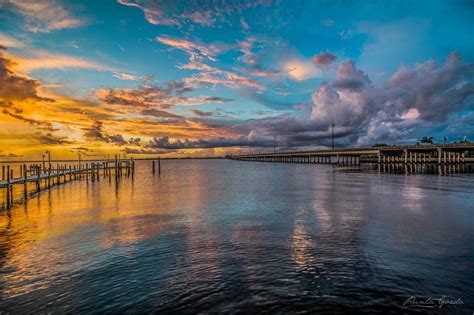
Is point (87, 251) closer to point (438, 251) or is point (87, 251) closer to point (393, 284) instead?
point (393, 284)

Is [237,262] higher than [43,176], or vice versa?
[43,176]

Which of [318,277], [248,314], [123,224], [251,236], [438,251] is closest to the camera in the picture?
[248,314]

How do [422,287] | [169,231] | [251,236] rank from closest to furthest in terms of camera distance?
[422,287]
[251,236]
[169,231]

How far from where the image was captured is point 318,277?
1088cm

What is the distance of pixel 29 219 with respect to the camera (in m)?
23.9

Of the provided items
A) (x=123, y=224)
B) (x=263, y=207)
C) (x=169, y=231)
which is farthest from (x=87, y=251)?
(x=263, y=207)

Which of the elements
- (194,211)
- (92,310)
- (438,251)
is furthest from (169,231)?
(438,251)

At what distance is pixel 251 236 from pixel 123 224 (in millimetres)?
10303

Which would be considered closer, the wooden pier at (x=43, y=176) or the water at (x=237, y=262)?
the water at (x=237, y=262)

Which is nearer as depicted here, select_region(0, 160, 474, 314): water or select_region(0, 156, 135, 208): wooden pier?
select_region(0, 160, 474, 314): water

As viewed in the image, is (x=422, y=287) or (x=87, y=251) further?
(x=87, y=251)

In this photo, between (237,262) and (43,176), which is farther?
(43,176)

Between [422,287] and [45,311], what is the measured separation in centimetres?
1260

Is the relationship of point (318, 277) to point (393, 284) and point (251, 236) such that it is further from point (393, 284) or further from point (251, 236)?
point (251, 236)
